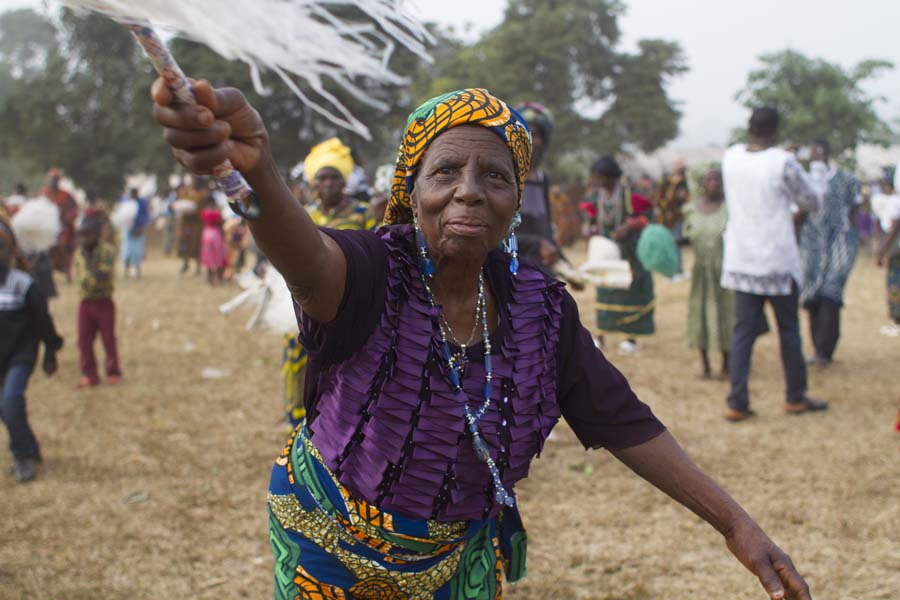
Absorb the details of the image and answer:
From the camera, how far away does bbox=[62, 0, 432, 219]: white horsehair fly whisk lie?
1137 millimetres

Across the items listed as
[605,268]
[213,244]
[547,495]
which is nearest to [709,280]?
[605,268]

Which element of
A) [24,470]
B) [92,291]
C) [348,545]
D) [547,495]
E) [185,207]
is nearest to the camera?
[348,545]

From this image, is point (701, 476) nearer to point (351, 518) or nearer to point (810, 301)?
point (351, 518)

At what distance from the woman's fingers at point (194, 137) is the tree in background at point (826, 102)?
2038 cm

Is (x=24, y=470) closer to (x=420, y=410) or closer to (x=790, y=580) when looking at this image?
(x=420, y=410)

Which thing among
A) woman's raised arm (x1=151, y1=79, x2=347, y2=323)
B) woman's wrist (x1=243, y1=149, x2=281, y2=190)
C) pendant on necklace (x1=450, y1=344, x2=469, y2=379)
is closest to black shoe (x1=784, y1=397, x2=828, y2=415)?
pendant on necklace (x1=450, y1=344, x2=469, y2=379)

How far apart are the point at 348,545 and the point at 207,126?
1.13 m

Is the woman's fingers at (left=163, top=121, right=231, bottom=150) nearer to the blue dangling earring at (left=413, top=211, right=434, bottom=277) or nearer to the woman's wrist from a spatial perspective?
the woman's wrist

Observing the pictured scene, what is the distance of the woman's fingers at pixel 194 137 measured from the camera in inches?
45.9

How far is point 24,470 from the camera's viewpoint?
5.05 m

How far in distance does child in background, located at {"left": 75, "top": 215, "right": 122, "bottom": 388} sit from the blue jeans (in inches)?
89.6

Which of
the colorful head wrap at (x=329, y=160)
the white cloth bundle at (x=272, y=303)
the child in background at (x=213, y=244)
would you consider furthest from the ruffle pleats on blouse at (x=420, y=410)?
the child in background at (x=213, y=244)

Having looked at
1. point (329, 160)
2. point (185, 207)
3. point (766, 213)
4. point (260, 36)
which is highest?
point (260, 36)

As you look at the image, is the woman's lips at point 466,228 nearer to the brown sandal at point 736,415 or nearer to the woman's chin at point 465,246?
the woman's chin at point 465,246
